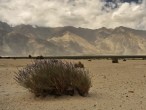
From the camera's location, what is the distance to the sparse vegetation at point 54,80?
40.5 ft

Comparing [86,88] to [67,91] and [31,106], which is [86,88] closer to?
[67,91]

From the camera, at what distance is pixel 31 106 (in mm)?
11070

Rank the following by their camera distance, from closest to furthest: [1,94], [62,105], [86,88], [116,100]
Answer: [62,105] → [116,100] → [86,88] → [1,94]

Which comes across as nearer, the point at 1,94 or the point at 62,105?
the point at 62,105

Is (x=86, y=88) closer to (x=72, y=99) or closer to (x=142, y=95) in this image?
(x=72, y=99)

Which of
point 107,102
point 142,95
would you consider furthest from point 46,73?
point 142,95

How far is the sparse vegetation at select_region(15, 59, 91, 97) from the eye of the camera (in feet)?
40.5

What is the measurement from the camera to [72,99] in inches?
475

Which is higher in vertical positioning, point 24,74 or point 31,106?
point 24,74

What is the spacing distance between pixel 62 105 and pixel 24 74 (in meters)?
2.63

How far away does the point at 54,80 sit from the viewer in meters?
12.3

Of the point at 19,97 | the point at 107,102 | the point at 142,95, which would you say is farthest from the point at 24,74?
the point at 142,95

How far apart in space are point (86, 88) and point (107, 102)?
4.89 feet

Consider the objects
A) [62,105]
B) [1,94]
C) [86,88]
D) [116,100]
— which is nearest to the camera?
[62,105]
